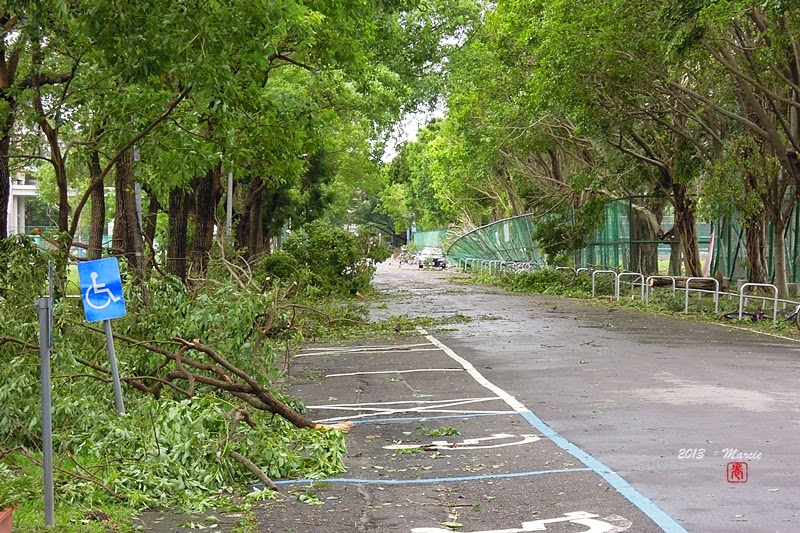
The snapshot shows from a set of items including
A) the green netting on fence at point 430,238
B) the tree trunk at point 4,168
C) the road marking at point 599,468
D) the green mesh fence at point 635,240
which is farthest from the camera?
the green netting on fence at point 430,238

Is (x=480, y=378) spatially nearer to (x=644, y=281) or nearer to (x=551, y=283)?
(x=644, y=281)

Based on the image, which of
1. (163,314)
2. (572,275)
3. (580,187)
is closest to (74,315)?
(163,314)

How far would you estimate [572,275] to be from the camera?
127ft

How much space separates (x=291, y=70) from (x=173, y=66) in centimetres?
1806

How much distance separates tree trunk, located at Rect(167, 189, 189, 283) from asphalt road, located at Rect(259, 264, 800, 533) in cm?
538

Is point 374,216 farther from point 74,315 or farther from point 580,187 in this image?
point 74,315

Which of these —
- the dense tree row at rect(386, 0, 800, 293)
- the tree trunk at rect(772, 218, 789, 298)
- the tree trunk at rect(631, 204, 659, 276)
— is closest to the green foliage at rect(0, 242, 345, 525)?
the dense tree row at rect(386, 0, 800, 293)

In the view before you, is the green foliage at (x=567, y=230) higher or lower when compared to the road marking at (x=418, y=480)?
higher

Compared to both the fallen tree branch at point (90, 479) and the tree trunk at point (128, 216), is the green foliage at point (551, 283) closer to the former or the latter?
the tree trunk at point (128, 216)

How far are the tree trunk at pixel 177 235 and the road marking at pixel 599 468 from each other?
36.1 ft

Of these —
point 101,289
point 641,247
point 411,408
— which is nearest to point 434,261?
point 641,247

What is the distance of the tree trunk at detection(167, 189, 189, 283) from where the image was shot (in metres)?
23.1

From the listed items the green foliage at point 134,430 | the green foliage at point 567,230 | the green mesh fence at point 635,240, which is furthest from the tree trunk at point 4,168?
the green foliage at point 567,230

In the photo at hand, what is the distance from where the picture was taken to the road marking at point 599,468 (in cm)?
659
